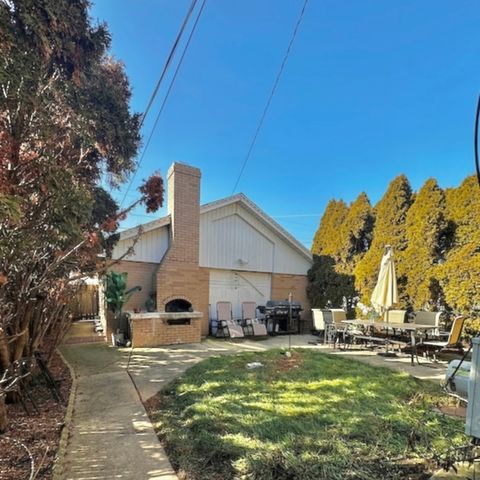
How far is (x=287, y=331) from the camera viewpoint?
12.4 meters

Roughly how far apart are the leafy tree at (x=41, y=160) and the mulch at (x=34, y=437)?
68 cm

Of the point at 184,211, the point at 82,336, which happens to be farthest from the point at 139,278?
the point at 184,211

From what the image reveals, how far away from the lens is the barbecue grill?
12.1 meters

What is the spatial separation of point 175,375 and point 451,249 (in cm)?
839

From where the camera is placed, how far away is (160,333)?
8891 millimetres

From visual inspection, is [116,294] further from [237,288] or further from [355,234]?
[355,234]

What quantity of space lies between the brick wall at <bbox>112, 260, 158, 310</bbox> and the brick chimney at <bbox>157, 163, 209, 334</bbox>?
0.67 m

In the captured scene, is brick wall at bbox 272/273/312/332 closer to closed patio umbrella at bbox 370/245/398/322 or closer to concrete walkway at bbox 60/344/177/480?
closed patio umbrella at bbox 370/245/398/322

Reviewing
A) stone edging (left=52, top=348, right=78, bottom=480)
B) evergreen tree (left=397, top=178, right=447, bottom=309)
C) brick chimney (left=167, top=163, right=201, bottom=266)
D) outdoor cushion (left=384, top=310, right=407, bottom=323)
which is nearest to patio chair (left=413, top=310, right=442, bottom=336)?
outdoor cushion (left=384, top=310, right=407, bottom=323)

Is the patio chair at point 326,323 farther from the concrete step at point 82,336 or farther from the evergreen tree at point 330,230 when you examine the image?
the concrete step at point 82,336

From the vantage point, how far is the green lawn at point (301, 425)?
2.73 meters

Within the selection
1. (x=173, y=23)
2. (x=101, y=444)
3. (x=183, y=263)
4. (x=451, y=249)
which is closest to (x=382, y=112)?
(x=451, y=249)

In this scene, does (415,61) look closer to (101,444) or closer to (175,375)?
(175,375)

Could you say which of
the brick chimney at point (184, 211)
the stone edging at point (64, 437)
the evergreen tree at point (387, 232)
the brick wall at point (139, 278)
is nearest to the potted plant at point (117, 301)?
the brick wall at point (139, 278)
